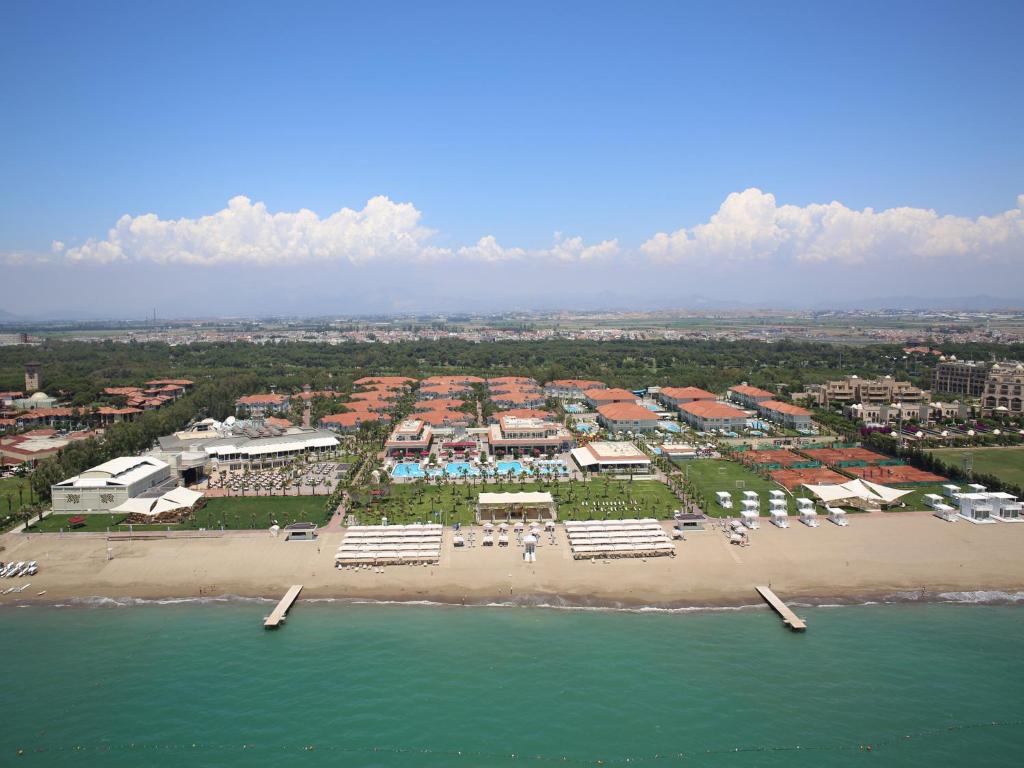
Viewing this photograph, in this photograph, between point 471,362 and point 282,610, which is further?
point 471,362

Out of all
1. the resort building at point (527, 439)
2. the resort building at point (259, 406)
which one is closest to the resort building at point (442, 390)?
the resort building at point (259, 406)

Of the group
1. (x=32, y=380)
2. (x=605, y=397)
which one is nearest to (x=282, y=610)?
(x=605, y=397)

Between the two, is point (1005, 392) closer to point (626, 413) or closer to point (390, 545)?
point (626, 413)

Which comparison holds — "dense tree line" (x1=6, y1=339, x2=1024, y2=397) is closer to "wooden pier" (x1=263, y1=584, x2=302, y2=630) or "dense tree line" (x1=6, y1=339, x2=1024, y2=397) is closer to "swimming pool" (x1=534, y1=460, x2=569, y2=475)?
"swimming pool" (x1=534, y1=460, x2=569, y2=475)

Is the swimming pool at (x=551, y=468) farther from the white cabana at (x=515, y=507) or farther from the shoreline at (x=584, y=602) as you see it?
the shoreline at (x=584, y=602)

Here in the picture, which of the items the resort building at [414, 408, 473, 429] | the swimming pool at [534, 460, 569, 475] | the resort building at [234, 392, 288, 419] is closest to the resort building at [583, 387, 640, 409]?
the resort building at [414, 408, 473, 429]

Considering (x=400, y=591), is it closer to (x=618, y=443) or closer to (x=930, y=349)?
(x=618, y=443)
